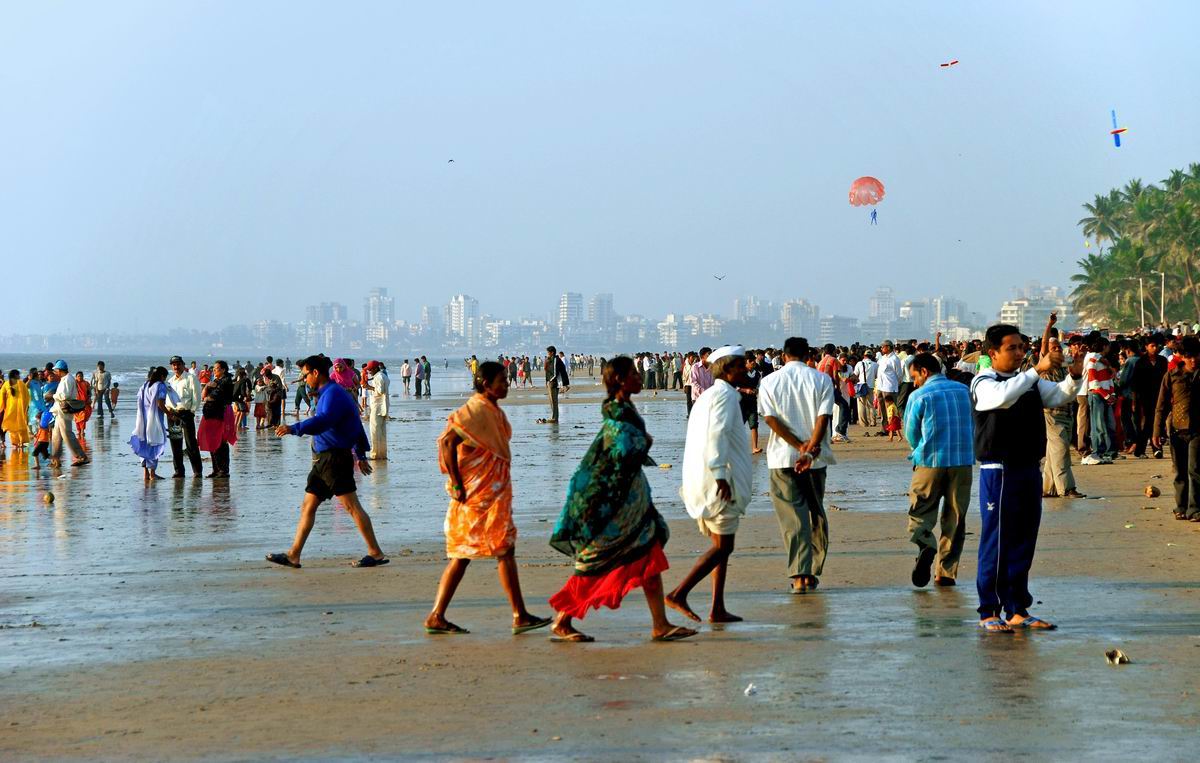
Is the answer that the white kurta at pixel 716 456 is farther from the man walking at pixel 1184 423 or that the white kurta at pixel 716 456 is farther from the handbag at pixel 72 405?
the handbag at pixel 72 405

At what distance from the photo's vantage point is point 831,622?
8.32 metres

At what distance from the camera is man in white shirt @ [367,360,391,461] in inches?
850

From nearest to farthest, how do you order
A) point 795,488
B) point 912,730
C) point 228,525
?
point 912,730 → point 795,488 → point 228,525

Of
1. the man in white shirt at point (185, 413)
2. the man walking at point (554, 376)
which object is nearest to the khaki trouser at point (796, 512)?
the man in white shirt at point (185, 413)

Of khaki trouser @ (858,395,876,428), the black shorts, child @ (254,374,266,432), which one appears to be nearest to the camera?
the black shorts

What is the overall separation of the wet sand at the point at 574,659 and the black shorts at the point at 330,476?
62 cm

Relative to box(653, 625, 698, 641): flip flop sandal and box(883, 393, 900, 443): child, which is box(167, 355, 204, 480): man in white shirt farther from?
box(653, 625, 698, 641): flip flop sandal

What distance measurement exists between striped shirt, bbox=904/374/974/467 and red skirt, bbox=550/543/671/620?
2495 millimetres

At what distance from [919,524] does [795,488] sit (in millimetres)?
877

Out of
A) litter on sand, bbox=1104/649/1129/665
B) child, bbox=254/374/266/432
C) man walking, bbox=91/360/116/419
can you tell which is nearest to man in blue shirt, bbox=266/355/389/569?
litter on sand, bbox=1104/649/1129/665

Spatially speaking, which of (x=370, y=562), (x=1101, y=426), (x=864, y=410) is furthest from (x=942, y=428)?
(x=864, y=410)

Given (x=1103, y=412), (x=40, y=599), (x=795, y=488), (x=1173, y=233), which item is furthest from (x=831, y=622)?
(x=1173, y=233)

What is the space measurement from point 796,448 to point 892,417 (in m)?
16.7

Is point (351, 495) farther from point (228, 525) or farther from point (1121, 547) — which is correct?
point (1121, 547)
